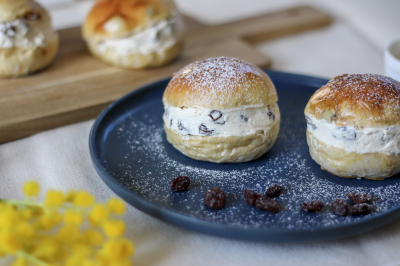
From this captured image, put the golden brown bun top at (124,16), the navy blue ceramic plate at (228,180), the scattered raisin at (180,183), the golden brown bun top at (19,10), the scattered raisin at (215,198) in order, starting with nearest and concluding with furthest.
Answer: the navy blue ceramic plate at (228,180), the scattered raisin at (215,198), the scattered raisin at (180,183), the golden brown bun top at (19,10), the golden brown bun top at (124,16)

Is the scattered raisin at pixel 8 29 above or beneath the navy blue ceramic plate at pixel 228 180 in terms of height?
above

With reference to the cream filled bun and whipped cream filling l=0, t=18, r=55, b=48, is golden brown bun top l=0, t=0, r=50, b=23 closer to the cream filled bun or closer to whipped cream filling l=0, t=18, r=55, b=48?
whipped cream filling l=0, t=18, r=55, b=48

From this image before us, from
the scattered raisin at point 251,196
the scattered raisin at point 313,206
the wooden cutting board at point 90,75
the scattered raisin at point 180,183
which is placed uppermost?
the scattered raisin at point 313,206

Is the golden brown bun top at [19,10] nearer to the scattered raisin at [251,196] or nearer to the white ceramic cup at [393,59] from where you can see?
the scattered raisin at [251,196]

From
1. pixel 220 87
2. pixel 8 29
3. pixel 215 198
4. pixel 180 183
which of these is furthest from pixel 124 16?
pixel 215 198

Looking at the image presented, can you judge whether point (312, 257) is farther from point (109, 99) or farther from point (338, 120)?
point (109, 99)

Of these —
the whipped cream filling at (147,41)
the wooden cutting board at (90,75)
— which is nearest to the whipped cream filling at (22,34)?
the wooden cutting board at (90,75)

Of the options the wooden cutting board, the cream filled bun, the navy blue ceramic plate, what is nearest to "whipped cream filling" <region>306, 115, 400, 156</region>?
the navy blue ceramic plate
